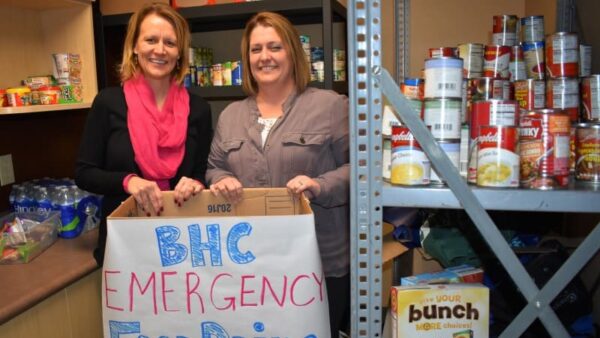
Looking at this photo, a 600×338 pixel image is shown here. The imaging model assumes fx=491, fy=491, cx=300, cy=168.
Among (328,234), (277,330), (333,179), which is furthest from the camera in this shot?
(328,234)

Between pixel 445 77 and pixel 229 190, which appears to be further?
pixel 229 190

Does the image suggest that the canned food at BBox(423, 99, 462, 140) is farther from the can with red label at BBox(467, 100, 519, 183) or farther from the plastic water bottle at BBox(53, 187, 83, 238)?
the plastic water bottle at BBox(53, 187, 83, 238)

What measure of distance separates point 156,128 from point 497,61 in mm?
1068

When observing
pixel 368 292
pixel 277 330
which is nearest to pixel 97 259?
pixel 277 330

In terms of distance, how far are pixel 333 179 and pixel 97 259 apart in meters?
0.93

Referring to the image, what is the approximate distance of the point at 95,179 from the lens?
1532mm

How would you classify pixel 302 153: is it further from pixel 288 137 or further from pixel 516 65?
pixel 516 65

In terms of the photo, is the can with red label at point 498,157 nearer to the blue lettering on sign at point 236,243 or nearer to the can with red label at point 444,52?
the can with red label at point 444,52

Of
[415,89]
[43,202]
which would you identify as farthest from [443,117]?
[43,202]

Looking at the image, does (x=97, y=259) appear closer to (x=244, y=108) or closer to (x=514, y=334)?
(x=244, y=108)

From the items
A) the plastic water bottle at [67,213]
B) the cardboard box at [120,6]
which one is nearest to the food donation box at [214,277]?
the plastic water bottle at [67,213]

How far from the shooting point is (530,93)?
1.14 meters

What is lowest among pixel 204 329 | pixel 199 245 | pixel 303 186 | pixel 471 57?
pixel 204 329

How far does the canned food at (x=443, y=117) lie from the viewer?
0.93 m
